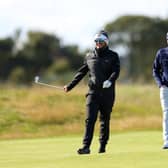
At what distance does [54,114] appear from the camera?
23766 mm

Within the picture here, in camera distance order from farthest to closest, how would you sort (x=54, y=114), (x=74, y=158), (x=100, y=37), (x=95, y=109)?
1. (x=54, y=114)
2. (x=95, y=109)
3. (x=100, y=37)
4. (x=74, y=158)

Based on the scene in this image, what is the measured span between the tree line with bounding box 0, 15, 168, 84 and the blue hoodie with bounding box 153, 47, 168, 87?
208ft

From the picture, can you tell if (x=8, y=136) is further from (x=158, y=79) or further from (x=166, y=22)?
(x=166, y=22)

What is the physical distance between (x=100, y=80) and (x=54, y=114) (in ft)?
38.8

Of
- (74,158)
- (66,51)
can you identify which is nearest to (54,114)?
(74,158)

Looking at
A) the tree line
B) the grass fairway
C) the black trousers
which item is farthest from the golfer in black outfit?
the tree line

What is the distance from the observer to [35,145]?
15195 millimetres

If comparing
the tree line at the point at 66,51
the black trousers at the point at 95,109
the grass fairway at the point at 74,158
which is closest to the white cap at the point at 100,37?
the black trousers at the point at 95,109

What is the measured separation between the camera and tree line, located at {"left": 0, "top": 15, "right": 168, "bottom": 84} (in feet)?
261

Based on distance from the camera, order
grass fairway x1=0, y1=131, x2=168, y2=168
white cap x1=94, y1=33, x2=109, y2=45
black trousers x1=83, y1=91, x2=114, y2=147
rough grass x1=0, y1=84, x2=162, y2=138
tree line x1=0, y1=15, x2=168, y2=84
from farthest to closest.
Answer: tree line x1=0, y1=15, x2=168, y2=84 → rough grass x1=0, y1=84, x2=162, y2=138 → black trousers x1=83, y1=91, x2=114, y2=147 → white cap x1=94, y1=33, x2=109, y2=45 → grass fairway x1=0, y1=131, x2=168, y2=168

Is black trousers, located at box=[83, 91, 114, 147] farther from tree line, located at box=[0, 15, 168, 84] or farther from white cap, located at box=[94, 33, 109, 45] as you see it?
tree line, located at box=[0, 15, 168, 84]

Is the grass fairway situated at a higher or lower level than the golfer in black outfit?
lower

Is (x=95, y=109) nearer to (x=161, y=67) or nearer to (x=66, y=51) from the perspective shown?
(x=161, y=67)

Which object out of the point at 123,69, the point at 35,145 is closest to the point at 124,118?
the point at 35,145
